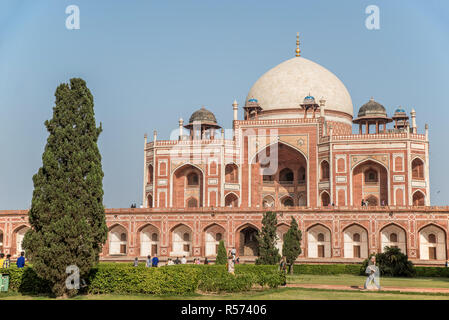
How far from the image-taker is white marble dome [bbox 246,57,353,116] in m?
49.8

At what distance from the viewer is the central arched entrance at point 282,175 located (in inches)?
1834

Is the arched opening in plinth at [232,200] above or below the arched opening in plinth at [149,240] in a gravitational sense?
above

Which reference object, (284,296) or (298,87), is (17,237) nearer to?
(298,87)

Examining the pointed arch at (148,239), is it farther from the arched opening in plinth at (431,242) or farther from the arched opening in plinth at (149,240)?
the arched opening in plinth at (431,242)

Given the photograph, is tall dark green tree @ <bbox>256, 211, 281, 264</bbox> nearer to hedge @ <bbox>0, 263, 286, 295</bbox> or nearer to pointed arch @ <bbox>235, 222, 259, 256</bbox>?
hedge @ <bbox>0, 263, 286, 295</bbox>

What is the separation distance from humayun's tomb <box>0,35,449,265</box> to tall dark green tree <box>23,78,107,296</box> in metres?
19.3

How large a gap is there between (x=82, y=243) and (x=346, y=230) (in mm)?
23745

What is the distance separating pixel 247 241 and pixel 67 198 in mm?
24106

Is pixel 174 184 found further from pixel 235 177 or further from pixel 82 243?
pixel 82 243

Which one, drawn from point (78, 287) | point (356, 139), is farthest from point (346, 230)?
point (78, 287)

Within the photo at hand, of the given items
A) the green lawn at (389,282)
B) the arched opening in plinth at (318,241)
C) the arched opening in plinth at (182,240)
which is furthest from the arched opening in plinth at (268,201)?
the green lawn at (389,282)

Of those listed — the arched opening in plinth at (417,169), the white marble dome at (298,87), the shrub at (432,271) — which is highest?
the white marble dome at (298,87)

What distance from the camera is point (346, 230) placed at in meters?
38.5

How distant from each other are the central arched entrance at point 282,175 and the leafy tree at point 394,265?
16.2m
